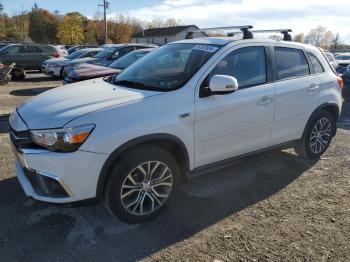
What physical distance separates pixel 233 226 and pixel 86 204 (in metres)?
1.47

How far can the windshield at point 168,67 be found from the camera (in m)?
3.86

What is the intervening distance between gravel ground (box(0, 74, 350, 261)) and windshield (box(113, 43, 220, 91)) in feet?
4.45

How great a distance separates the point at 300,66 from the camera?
4.91m

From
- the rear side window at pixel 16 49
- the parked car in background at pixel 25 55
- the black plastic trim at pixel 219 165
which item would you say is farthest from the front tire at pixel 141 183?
the rear side window at pixel 16 49

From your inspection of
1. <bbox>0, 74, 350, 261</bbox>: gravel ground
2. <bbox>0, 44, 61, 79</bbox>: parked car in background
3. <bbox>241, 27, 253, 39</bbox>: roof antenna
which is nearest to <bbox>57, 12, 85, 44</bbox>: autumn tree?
<bbox>0, 44, 61, 79</bbox>: parked car in background

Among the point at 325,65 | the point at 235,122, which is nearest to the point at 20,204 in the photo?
the point at 235,122

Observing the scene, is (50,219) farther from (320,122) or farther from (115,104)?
(320,122)

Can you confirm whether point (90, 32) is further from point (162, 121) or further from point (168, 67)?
point (162, 121)

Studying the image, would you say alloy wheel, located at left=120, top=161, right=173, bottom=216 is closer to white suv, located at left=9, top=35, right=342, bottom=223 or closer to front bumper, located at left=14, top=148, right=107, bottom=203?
white suv, located at left=9, top=35, right=342, bottom=223

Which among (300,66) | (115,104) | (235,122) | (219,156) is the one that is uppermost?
(300,66)

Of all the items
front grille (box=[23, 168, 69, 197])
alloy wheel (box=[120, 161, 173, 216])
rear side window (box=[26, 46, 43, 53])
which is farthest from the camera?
rear side window (box=[26, 46, 43, 53])

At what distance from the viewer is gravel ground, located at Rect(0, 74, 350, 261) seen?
3209mm

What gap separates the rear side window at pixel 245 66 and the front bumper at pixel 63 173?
164 centimetres

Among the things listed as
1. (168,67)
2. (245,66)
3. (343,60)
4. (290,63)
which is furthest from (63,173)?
(343,60)
